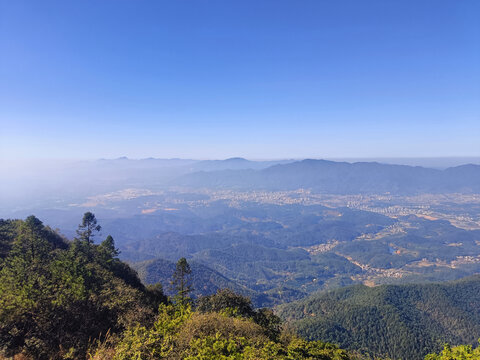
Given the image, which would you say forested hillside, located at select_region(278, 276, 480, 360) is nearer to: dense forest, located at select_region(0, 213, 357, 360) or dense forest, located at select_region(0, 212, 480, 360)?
dense forest, located at select_region(0, 212, 480, 360)

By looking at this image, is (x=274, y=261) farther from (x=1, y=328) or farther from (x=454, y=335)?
(x=1, y=328)

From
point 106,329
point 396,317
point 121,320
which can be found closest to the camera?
point 121,320

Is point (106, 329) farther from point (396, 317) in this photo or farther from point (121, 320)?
point (396, 317)

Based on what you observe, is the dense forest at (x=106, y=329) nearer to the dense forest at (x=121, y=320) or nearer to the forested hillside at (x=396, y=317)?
the dense forest at (x=121, y=320)

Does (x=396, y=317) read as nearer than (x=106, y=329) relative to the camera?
No

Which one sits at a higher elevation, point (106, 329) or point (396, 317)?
point (106, 329)

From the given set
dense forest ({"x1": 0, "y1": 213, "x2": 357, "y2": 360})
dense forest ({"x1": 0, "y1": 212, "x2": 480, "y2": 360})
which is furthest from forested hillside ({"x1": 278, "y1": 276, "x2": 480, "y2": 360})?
dense forest ({"x1": 0, "y1": 213, "x2": 357, "y2": 360})

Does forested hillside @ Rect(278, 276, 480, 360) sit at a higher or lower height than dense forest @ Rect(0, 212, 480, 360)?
lower

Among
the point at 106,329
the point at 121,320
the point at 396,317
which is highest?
the point at 121,320

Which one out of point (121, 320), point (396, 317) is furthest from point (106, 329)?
point (396, 317)

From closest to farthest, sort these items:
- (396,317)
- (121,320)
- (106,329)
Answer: (121,320)
(106,329)
(396,317)
